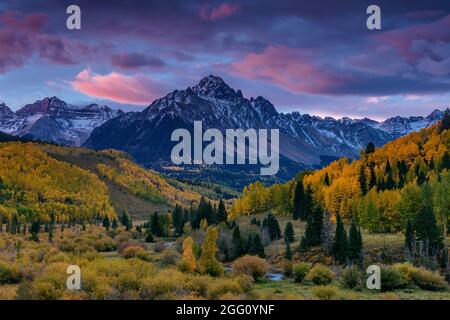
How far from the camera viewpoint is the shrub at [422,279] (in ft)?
216

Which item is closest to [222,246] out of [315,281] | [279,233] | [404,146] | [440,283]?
[279,233]

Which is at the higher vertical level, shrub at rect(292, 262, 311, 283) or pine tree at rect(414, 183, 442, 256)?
pine tree at rect(414, 183, 442, 256)

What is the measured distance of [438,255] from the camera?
84.4m

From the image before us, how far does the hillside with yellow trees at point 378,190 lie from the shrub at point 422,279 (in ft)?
114

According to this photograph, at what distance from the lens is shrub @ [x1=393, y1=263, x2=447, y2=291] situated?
216ft

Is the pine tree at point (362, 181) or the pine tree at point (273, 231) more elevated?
the pine tree at point (362, 181)

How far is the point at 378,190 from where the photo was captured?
146 m

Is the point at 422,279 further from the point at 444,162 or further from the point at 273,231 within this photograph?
the point at 444,162

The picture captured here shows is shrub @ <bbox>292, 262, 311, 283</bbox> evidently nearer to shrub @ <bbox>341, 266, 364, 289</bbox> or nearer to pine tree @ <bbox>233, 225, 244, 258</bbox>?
shrub @ <bbox>341, 266, 364, 289</bbox>

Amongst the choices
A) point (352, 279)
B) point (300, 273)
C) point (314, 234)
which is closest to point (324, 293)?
point (352, 279)

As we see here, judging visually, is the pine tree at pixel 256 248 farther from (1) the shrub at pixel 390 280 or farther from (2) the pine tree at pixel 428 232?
(1) the shrub at pixel 390 280

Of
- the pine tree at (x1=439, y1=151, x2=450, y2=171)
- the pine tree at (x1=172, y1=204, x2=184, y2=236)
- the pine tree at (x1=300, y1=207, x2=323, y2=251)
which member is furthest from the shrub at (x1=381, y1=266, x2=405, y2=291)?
the pine tree at (x1=172, y1=204, x2=184, y2=236)

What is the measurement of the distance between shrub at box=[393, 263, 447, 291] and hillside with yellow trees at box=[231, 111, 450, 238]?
114 feet

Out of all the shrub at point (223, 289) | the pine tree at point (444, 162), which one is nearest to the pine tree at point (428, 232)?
the shrub at point (223, 289)
